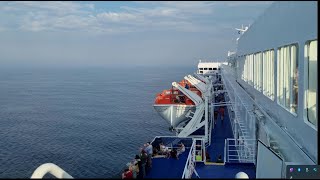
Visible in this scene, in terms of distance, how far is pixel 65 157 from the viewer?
94.6 feet

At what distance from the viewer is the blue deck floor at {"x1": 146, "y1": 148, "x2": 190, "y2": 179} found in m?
9.81

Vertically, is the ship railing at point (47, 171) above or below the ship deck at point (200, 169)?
above

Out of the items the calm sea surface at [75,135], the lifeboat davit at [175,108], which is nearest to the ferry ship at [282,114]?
the lifeboat davit at [175,108]

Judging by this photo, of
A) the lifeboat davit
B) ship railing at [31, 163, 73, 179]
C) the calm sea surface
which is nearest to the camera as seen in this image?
Result: ship railing at [31, 163, 73, 179]

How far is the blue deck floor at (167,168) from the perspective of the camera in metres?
9.81

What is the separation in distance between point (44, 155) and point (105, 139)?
6802mm

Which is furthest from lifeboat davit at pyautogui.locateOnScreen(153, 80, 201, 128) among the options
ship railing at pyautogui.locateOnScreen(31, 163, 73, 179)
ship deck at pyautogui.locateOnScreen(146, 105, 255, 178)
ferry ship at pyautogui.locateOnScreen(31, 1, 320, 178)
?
ship railing at pyautogui.locateOnScreen(31, 163, 73, 179)

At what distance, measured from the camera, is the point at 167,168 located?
10.4m

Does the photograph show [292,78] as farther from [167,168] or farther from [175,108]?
[175,108]

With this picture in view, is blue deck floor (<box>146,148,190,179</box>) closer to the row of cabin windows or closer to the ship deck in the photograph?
the ship deck

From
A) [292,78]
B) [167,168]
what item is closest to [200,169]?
[167,168]

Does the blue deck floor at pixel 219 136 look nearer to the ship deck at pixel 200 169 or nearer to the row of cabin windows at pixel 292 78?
the ship deck at pixel 200 169

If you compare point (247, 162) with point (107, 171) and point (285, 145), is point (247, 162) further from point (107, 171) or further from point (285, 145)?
point (107, 171)

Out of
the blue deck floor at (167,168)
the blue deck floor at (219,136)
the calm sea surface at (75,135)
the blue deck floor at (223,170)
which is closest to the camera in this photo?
the blue deck floor at (223,170)
